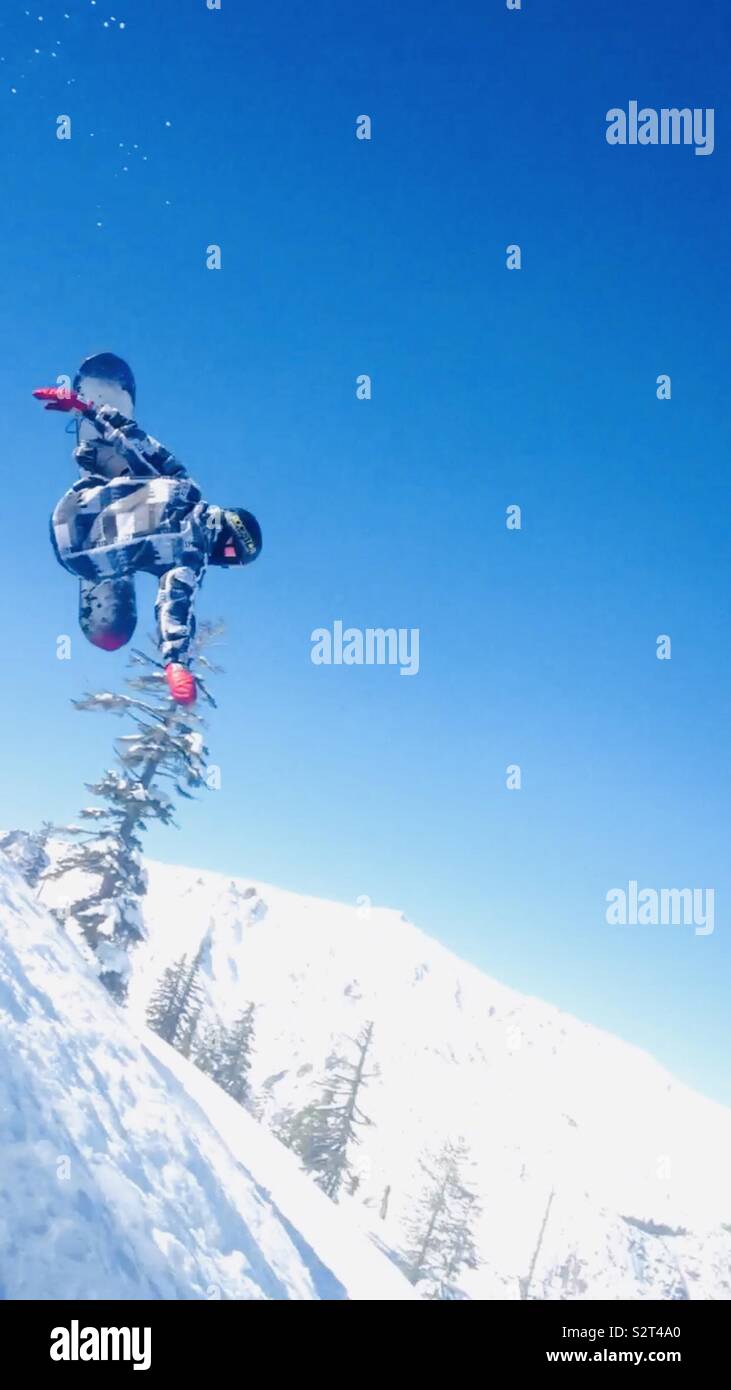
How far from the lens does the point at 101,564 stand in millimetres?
6719

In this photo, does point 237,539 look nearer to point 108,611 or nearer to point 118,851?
point 108,611

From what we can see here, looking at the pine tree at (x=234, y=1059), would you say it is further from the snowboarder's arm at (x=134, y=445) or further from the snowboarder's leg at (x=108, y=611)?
the snowboarder's arm at (x=134, y=445)

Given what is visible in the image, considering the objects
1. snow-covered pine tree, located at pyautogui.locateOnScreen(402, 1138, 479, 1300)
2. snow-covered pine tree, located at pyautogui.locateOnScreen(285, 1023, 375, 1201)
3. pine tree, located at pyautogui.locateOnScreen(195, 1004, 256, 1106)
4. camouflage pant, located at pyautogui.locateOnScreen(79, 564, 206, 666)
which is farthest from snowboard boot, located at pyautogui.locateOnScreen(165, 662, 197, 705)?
snow-covered pine tree, located at pyautogui.locateOnScreen(402, 1138, 479, 1300)

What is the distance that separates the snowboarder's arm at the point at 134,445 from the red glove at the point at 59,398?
0.12m

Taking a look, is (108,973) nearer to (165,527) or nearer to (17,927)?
(17,927)

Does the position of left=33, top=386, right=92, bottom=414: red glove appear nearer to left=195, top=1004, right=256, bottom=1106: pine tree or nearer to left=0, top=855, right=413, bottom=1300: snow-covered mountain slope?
left=0, top=855, right=413, bottom=1300: snow-covered mountain slope

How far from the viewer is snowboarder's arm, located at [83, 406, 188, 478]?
6.91 m

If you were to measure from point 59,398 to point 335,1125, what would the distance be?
126ft

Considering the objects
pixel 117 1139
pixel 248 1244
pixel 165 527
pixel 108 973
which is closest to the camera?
pixel 165 527

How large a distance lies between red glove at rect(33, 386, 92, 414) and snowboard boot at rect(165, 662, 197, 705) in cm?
305
